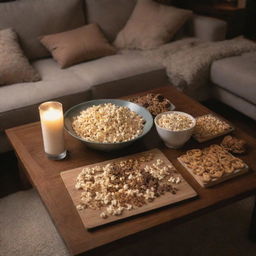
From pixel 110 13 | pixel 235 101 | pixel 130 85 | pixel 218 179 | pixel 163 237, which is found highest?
pixel 110 13

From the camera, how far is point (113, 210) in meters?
1.14

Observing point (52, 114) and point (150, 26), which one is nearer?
point (52, 114)

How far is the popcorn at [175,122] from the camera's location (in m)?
1.45

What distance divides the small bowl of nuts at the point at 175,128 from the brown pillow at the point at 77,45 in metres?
1.15

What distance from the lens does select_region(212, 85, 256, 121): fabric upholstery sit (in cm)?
234

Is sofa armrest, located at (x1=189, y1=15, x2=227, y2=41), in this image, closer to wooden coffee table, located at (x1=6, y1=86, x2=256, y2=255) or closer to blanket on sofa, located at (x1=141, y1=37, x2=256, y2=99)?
blanket on sofa, located at (x1=141, y1=37, x2=256, y2=99)

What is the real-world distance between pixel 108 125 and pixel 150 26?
1.60 m

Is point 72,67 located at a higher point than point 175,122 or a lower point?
lower

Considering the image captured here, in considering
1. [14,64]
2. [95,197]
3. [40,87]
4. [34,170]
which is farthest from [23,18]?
[95,197]

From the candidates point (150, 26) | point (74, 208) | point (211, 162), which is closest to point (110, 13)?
point (150, 26)

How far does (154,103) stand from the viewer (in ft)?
5.73

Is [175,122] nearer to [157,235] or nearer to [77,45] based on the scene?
[157,235]

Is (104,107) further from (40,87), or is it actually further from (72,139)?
(40,87)

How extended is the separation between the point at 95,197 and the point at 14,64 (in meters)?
1.34
